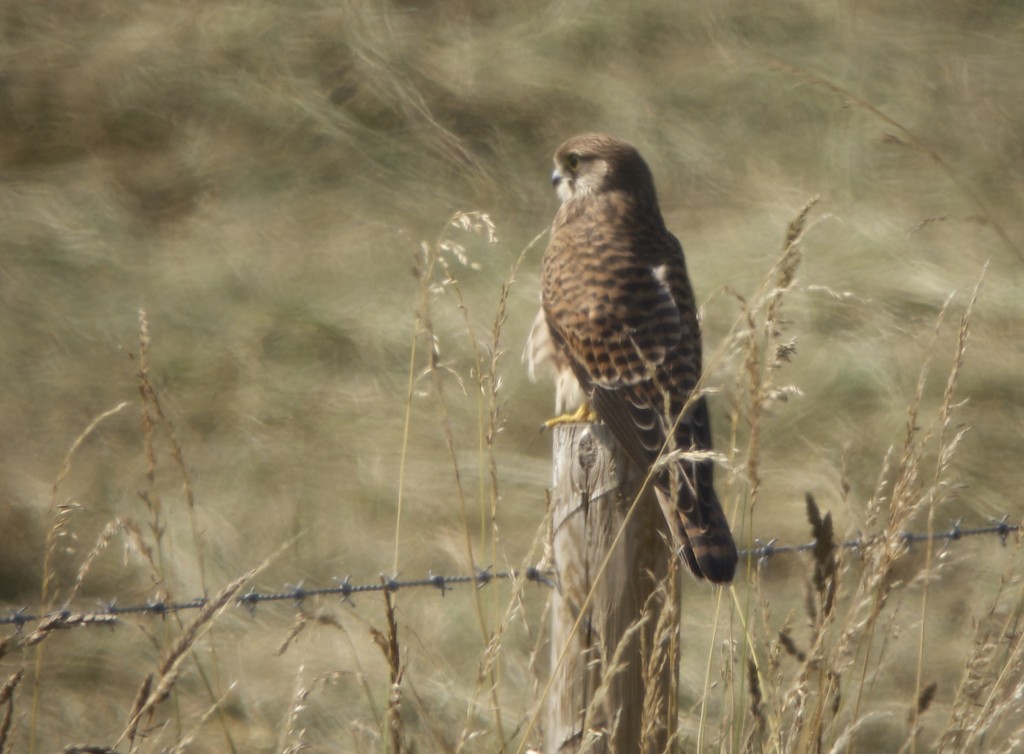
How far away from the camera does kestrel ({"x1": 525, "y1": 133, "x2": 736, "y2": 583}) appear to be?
2.16m

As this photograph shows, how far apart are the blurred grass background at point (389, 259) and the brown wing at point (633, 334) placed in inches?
41.3

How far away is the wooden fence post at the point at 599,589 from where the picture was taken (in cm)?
201

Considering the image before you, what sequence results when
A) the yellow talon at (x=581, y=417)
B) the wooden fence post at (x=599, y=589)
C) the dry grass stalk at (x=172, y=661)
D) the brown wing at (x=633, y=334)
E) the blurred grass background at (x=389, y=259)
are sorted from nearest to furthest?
the dry grass stalk at (x=172, y=661) < the wooden fence post at (x=599, y=589) < the brown wing at (x=633, y=334) < the yellow talon at (x=581, y=417) < the blurred grass background at (x=389, y=259)

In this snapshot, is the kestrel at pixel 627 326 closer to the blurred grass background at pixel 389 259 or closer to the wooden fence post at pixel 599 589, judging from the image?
the wooden fence post at pixel 599 589

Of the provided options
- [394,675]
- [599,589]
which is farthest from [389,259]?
[394,675]

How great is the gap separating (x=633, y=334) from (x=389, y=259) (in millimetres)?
2788

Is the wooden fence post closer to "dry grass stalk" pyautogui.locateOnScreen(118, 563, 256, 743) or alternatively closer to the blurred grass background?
"dry grass stalk" pyautogui.locateOnScreen(118, 563, 256, 743)

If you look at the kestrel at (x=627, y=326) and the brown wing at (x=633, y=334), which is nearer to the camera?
the kestrel at (x=627, y=326)

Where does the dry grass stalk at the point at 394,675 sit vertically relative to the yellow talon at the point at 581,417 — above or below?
below

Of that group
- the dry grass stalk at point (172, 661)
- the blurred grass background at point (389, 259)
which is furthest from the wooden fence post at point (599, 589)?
the blurred grass background at point (389, 259)

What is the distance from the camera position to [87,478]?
4.45m

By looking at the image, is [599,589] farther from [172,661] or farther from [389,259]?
[389,259]

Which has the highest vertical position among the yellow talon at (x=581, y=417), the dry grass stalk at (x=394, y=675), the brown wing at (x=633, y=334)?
the brown wing at (x=633, y=334)

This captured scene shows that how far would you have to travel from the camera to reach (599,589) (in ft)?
6.61
